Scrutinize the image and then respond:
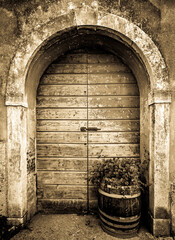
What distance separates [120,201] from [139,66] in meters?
2.34

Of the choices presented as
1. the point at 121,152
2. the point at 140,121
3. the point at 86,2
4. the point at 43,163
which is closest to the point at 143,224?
the point at 121,152

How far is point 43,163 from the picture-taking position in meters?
3.23

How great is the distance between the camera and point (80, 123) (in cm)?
323

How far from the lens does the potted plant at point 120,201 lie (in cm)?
249

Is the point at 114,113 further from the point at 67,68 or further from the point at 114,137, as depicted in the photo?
the point at 67,68

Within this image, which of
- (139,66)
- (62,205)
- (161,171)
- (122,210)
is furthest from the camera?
(62,205)

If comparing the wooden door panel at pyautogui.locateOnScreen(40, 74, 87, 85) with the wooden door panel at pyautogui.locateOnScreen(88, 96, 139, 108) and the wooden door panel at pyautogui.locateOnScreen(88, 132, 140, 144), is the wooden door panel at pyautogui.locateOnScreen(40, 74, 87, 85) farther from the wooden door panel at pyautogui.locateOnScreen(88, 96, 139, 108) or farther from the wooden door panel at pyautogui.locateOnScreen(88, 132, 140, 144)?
the wooden door panel at pyautogui.locateOnScreen(88, 132, 140, 144)

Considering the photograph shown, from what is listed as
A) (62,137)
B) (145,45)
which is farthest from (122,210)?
(145,45)

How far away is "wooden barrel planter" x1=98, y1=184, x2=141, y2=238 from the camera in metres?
2.49

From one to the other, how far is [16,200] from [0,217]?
0.39m

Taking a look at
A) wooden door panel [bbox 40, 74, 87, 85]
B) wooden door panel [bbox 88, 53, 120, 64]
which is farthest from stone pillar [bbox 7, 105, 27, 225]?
wooden door panel [bbox 88, 53, 120, 64]

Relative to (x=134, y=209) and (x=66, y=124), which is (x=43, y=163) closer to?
(x=66, y=124)

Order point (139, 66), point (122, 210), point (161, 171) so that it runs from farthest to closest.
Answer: point (139, 66) < point (161, 171) < point (122, 210)

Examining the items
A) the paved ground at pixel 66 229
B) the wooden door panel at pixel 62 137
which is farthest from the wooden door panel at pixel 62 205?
the wooden door panel at pixel 62 137
